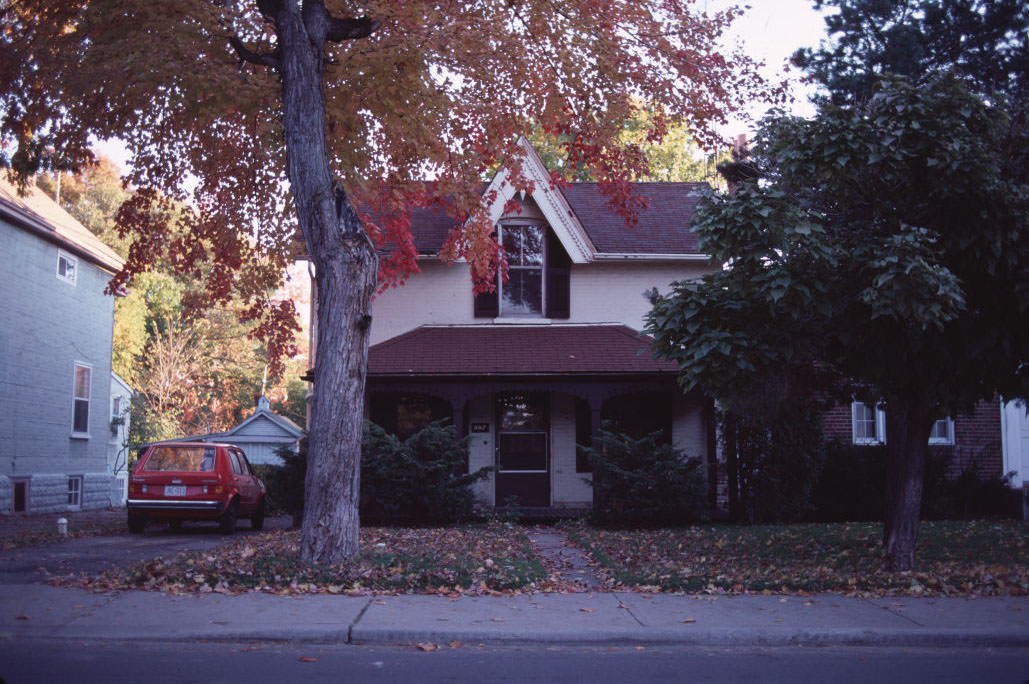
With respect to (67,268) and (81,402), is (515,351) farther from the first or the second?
(81,402)

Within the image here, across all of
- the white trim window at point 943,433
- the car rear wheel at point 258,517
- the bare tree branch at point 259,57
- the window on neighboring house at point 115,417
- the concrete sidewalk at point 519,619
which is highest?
the bare tree branch at point 259,57

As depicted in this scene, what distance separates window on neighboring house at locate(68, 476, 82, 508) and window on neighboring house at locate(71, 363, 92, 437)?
1.21 metres

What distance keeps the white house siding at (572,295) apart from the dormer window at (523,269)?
52 cm

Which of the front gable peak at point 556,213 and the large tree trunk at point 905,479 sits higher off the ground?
the front gable peak at point 556,213

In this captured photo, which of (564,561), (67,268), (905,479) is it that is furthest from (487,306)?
(905,479)

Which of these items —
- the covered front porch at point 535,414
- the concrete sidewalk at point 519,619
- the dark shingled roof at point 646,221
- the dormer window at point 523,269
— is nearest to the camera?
the concrete sidewalk at point 519,619

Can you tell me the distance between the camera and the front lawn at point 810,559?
387 inches

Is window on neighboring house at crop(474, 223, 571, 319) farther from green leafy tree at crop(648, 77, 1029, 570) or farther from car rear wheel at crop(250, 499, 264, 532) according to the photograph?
green leafy tree at crop(648, 77, 1029, 570)

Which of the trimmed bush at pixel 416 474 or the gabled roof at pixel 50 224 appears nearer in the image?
the trimmed bush at pixel 416 474

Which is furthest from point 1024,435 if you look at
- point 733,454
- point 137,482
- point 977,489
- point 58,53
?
point 58,53

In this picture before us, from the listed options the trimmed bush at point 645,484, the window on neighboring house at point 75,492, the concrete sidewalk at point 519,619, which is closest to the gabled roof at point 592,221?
the trimmed bush at point 645,484

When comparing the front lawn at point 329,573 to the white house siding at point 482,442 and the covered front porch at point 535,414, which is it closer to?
the covered front porch at point 535,414

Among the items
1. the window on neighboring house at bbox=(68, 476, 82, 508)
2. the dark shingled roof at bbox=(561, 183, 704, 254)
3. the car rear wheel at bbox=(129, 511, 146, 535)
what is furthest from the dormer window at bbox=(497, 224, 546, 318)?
the window on neighboring house at bbox=(68, 476, 82, 508)

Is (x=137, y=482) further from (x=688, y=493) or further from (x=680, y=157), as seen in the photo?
(x=680, y=157)
